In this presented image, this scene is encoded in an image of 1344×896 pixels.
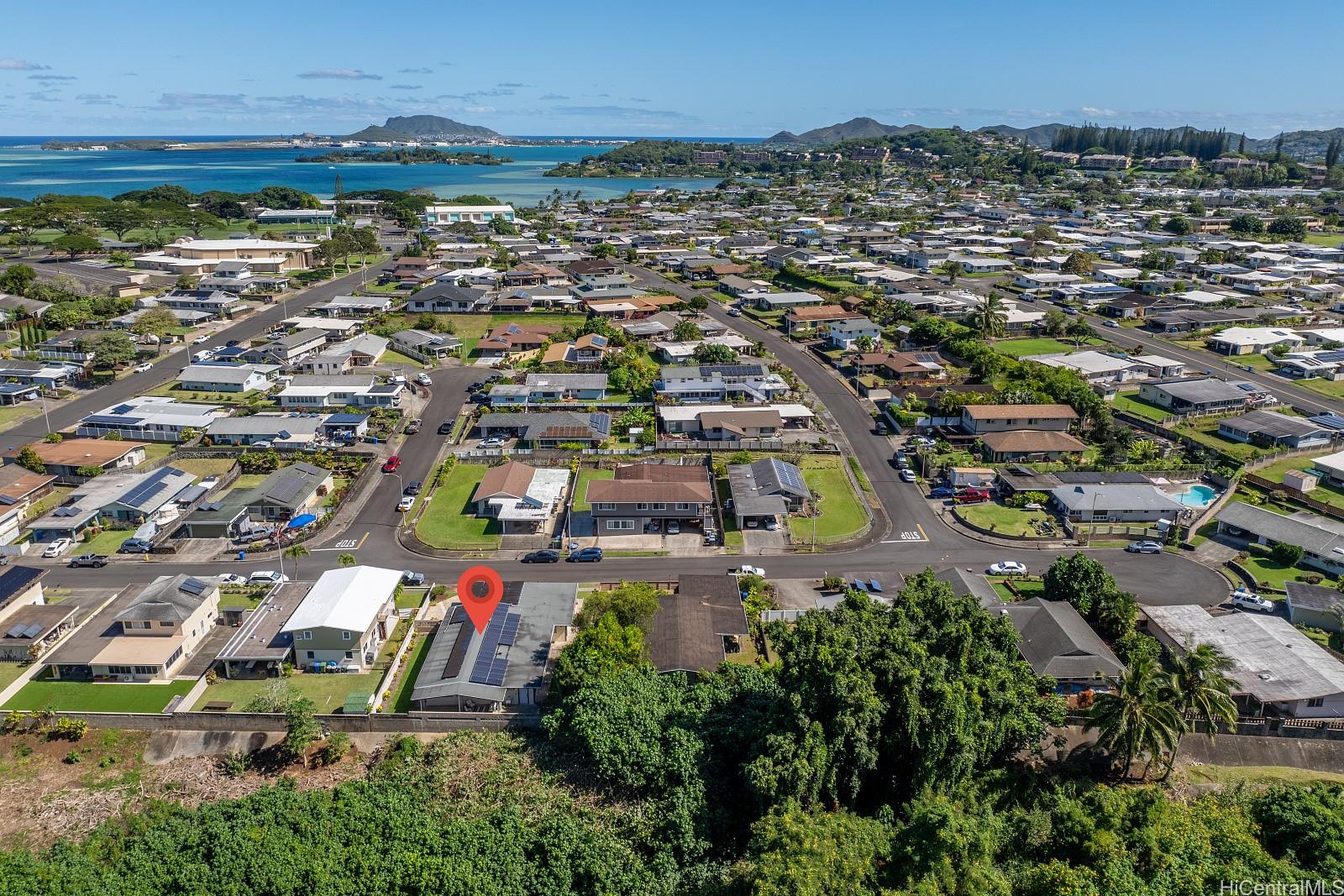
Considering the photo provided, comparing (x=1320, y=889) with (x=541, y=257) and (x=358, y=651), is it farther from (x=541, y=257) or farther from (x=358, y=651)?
(x=541, y=257)

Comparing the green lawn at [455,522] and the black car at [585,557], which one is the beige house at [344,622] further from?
the black car at [585,557]

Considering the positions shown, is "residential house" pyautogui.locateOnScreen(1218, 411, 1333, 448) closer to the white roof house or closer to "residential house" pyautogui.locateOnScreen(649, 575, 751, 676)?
"residential house" pyautogui.locateOnScreen(649, 575, 751, 676)

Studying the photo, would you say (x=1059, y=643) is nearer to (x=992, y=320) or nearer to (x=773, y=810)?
(x=773, y=810)

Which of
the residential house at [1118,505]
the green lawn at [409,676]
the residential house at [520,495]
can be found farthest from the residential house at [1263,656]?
the residential house at [520,495]

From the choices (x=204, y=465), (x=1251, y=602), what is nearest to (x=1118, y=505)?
(x=1251, y=602)

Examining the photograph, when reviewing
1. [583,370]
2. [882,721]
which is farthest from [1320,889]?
[583,370]
